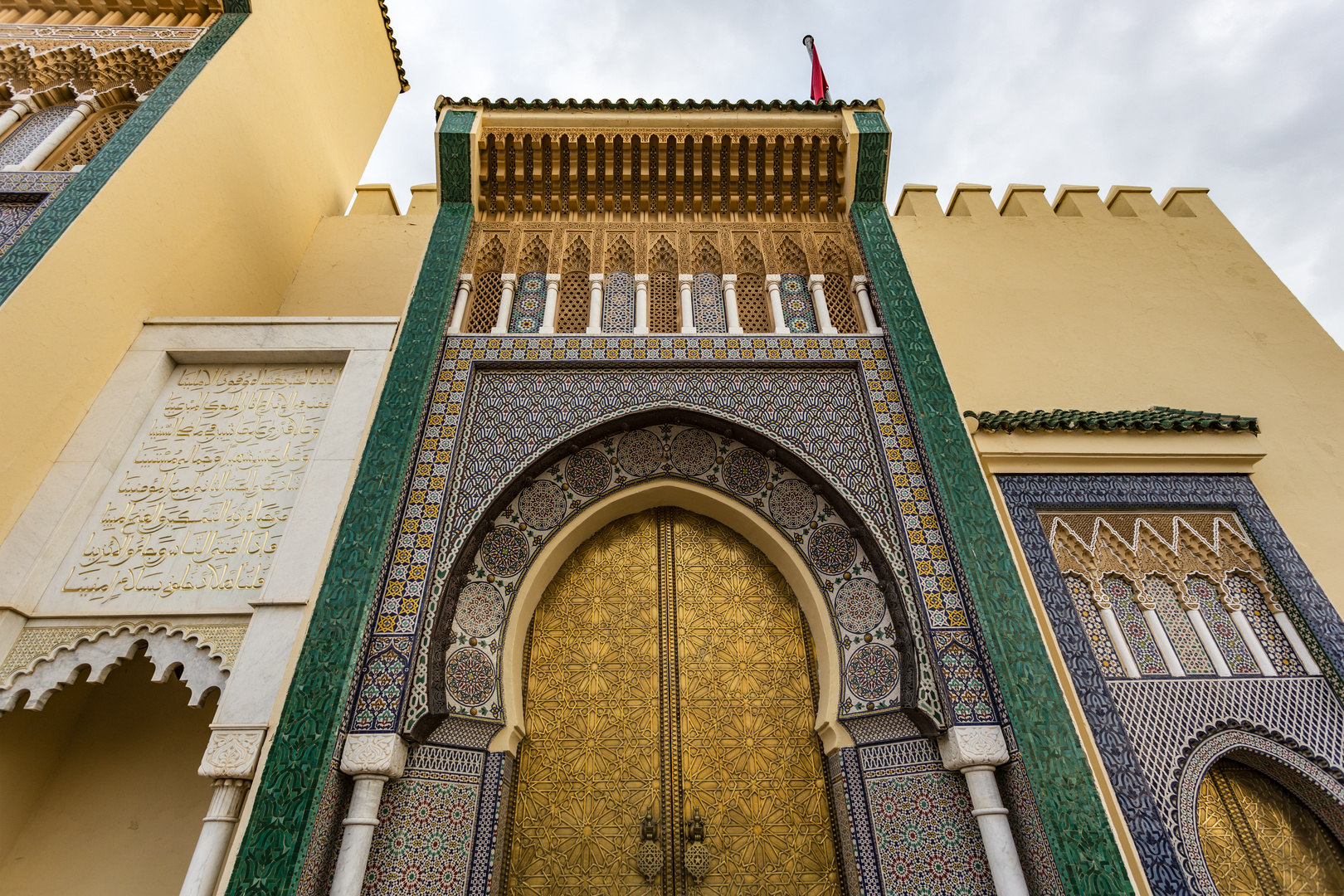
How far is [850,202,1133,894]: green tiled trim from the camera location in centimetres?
235

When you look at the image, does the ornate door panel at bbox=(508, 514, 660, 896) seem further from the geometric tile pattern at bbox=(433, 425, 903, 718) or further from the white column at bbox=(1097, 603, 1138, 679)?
the white column at bbox=(1097, 603, 1138, 679)

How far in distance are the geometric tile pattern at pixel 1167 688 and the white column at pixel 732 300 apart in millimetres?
1725

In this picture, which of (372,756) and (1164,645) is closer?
(372,756)

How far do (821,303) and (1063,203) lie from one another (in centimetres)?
253

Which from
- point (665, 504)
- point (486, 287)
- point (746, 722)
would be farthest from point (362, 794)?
point (486, 287)

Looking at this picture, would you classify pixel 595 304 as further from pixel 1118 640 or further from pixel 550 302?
pixel 1118 640

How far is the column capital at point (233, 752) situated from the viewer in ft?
7.63

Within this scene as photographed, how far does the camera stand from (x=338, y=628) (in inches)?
105

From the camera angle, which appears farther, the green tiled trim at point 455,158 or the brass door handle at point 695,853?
the green tiled trim at point 455,158

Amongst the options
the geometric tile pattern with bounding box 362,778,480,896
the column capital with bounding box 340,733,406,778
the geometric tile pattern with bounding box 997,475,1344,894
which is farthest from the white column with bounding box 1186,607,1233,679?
A: the column capital with bounding box 340,733,406,778

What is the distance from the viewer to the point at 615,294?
4.23 metres

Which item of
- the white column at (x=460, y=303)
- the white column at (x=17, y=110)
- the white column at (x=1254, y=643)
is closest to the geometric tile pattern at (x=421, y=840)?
the white column at (x=460, y=303)

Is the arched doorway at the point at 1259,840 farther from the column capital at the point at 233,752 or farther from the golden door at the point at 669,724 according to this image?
the column capital at the point at 233,752

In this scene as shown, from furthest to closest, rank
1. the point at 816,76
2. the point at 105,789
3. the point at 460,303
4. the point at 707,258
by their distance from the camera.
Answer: the point at 816,76 → the point at 707,258 → the point at 460,303 → the point at 105,789
